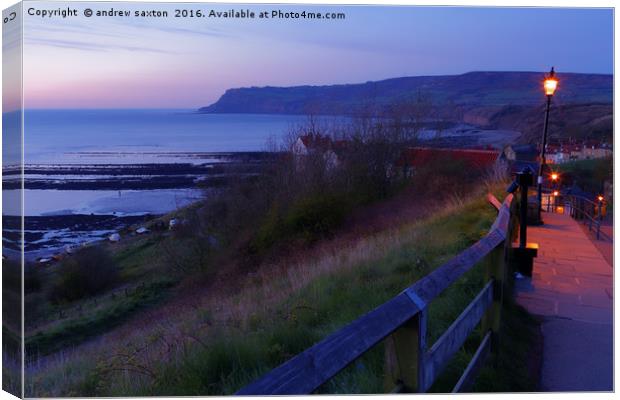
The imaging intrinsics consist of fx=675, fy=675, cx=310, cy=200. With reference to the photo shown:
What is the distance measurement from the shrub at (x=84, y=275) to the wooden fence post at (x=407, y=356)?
9.79 m

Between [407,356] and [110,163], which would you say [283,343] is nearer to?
[407,356]

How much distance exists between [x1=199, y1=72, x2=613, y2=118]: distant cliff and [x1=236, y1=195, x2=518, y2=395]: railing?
3.70m

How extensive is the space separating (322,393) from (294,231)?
1188 centimetres

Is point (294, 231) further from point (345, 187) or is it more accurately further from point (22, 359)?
point (22, 359)

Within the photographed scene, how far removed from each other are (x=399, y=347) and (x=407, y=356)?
4cm

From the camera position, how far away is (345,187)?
17.6 meters

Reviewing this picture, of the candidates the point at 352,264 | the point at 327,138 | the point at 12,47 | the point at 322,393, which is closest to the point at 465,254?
the point at 322,393

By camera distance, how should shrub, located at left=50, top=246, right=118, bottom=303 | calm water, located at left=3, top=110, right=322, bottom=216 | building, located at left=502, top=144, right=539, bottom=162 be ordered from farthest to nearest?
1. building, located at left=502, top=144, right=539, bottom=162
2. shrub, located at left=50, top=246, right=118, bottom=303
3. calm water, located at left=3, top=110, right=322, bottom=216

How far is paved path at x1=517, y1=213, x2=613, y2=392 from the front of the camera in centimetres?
438

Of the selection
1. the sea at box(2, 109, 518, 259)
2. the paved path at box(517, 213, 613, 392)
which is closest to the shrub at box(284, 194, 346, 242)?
the sea at box(2, 109, 518, 259)

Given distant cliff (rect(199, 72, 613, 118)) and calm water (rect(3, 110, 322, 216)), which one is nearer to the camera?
calm water (rect(3, 110, 322, 216))

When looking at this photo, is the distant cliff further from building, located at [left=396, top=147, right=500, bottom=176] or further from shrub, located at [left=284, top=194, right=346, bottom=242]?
building, located at [left=396, top=147, right=500, bottom=176]

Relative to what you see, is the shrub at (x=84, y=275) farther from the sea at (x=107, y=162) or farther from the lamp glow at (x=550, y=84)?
the lamp glow at (x=550, y=84)

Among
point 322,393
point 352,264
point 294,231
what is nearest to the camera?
point 322,393
